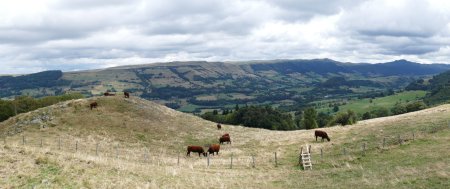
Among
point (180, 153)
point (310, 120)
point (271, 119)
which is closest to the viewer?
point (180, 153)

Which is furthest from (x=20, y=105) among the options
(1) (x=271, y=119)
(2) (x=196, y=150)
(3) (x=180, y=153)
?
(2) (x=196, y=150)

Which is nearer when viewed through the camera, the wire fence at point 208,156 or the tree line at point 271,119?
the wire fence at point 208,156

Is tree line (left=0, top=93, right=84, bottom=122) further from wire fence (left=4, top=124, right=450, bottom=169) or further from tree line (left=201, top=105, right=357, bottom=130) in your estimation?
wire fence (left=4, top=124, right=450, bottom=169)

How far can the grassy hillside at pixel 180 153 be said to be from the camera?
26.1 meters

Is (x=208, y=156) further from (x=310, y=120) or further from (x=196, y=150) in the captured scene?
(x=310, y=120)

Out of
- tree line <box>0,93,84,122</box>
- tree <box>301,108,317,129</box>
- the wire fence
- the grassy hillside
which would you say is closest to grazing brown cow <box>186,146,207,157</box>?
the wire fence

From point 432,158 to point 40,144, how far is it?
46.0 metres

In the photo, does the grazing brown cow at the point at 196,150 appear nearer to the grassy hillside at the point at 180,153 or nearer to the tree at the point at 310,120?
the grassy hillside at the point at 180,153

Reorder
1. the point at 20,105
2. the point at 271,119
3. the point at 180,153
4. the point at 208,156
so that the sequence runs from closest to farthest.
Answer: the point at 208,156
the point at 180,153
the point at 20,105
the point at 271,119

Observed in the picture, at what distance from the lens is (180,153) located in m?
54.2

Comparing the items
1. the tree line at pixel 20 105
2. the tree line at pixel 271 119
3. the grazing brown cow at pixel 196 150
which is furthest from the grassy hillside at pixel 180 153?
the tree line at pixel 20 105

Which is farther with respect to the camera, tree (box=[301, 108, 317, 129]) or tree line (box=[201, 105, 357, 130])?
tree (box=[301, 108, 317, 129])

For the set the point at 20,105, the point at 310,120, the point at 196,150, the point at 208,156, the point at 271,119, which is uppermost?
the point at 208,156

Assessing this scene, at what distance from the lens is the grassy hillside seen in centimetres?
2609
